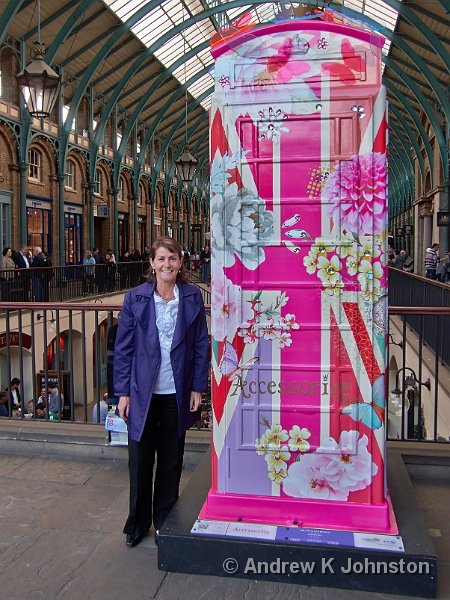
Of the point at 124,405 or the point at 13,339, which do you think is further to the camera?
the point at 13,339

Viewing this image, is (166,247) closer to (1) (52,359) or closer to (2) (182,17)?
(1) (52,359)

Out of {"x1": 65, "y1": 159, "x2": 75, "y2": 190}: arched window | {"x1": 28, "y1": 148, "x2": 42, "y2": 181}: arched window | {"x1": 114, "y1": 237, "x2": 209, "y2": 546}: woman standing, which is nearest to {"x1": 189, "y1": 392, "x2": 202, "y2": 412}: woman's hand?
{"x1": 114, "y1": 237, "x2": 209, "y2": 546}: woman standing

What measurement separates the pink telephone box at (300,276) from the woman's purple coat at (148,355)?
0.21m

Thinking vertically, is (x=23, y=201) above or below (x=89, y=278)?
above

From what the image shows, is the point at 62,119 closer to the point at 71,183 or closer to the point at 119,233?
the point at 71,183

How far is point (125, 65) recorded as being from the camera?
26.7 meters

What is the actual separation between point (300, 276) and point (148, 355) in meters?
1.00

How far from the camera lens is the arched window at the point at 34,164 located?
21.8 meters

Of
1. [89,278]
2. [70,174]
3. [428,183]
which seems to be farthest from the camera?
[428,183]

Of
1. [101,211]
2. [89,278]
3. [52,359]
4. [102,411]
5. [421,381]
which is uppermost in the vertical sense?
[101,211]

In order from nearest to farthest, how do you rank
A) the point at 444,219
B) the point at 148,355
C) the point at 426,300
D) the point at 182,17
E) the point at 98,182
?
the point at 148,355, the point at 426,300, the point at 444,219, the point at 182,17, the point at 98,182

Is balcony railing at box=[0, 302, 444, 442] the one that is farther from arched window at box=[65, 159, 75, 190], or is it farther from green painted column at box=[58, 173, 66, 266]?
arched window at box=[65, 159, 75, 190]

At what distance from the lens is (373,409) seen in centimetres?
321

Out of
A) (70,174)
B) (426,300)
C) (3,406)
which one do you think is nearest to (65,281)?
(3,406)
